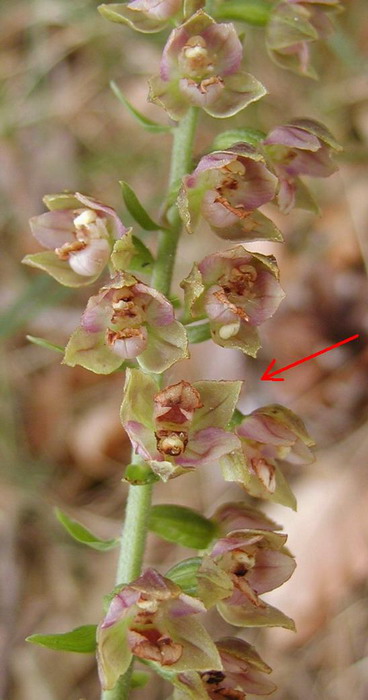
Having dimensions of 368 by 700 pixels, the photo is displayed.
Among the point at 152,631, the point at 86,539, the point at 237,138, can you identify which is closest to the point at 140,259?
the point at 237,138

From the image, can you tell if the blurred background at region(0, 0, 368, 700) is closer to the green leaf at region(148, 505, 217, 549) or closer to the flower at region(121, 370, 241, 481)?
the green leaf at region(148, 505, 217, 549)

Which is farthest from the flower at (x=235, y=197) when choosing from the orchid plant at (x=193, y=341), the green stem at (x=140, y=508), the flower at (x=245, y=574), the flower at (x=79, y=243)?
the flower at (x=245, y=574)

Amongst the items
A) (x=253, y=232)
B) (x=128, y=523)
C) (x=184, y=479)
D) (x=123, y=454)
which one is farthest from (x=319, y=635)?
(x=253, y=232)

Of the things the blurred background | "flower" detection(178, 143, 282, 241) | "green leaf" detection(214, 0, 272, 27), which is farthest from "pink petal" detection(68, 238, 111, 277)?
the blurred background

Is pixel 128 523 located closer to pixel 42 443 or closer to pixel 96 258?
pixel 96 258

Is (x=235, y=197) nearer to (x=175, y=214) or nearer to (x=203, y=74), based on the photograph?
(x=175, y=214)
